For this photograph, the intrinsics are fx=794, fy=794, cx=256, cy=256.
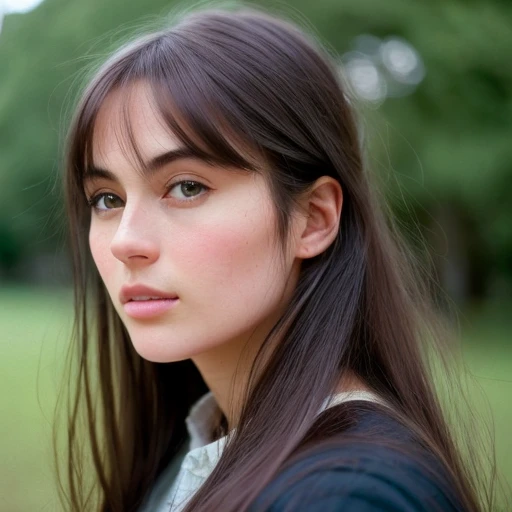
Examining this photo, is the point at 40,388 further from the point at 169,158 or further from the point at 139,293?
the point at 169,158

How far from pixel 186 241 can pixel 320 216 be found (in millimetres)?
398

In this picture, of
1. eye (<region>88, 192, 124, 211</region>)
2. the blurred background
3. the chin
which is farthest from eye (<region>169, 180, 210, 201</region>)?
the blurred background

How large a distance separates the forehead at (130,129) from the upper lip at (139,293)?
0.30m

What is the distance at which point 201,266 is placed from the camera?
71.1 inches

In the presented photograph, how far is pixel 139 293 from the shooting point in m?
1.86

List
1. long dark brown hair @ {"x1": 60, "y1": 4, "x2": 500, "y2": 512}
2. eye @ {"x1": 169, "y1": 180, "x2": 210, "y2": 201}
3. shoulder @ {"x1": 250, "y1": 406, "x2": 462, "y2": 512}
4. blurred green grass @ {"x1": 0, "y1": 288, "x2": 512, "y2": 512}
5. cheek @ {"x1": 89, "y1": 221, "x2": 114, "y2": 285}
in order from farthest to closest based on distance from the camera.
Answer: blurred green grass @ {"x1": 0, "y1": 288, "x2": 512, "y2": 512} < cheek @ {"x1": 89, "y1": 221, "x2": 114, "y2": 285} < eye @ {"x1": 169, "y1": 180, "x2": 210, "y2": 201} < long dark brown hair @ {"x1": 60, "y1": 4, "x2": 500, "y2": 512} < shoulder @ {"x1": 250, "y1": 406, "x2": 462, "y2": 512}

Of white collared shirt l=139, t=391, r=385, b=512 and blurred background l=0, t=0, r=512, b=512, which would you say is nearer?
white collared shirt l=139, t=391, r=385, b=512

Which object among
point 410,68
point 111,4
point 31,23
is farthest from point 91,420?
point 31,23

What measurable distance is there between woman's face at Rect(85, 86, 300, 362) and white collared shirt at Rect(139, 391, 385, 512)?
0.31 meters

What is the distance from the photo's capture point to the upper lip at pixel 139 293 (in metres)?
1.83

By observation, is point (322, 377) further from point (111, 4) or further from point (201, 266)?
point (111, 4)

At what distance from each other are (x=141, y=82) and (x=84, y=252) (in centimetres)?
75

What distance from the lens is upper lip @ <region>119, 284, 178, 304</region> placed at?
1.83 m

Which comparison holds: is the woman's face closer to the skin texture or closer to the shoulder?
the skin texture
